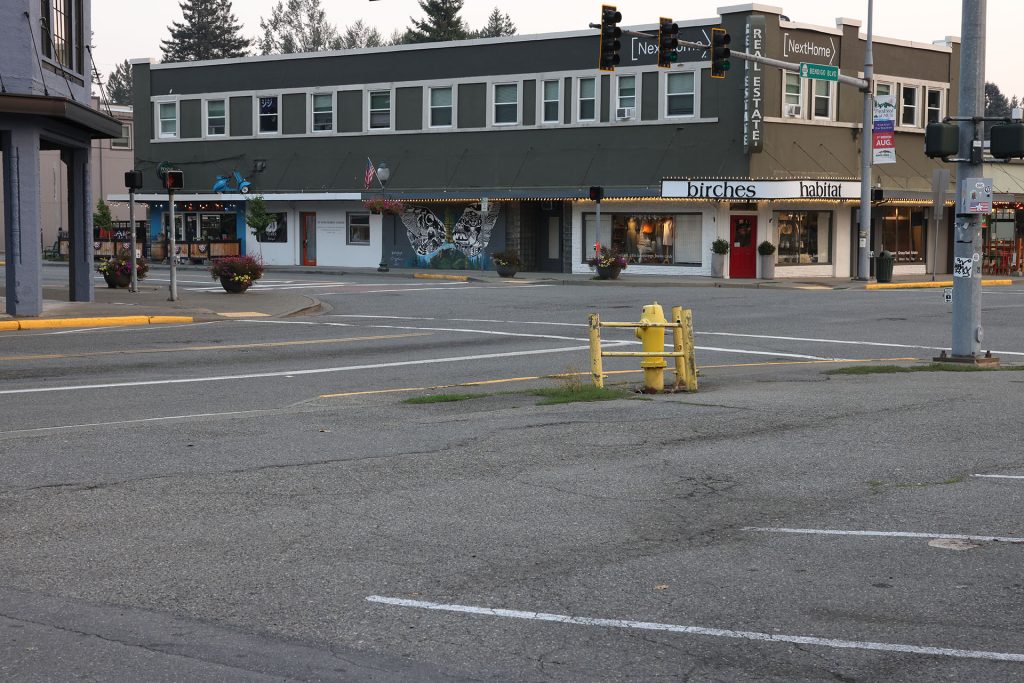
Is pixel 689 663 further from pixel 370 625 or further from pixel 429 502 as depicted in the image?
pixel 429 502

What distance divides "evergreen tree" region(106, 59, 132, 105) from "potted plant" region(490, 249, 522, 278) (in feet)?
373

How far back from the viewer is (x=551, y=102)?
1895 inches

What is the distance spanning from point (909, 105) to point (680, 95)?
32.5ft

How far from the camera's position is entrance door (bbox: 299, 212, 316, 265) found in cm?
5462

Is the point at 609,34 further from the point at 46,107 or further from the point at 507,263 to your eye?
the point at 507,263

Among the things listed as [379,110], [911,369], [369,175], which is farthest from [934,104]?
[911,369]

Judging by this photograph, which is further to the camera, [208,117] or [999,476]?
[208,117]

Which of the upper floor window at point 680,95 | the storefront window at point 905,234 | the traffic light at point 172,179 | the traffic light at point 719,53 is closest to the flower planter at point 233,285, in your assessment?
the traffic light at point 172,179

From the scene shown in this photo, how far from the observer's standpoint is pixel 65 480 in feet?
29.3

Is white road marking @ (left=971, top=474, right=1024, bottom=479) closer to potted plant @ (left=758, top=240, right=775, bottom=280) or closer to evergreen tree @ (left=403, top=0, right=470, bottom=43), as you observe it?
potted plant @ (left=758, top=240, right=775, bottom=280)

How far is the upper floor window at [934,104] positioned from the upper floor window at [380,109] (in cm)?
2186

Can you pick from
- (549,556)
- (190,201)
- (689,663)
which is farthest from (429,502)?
(190,201)

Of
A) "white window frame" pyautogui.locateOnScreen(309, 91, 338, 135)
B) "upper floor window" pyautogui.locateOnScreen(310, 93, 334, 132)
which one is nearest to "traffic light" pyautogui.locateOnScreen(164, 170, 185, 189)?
"white window frame" pyautogui.locateOnScreen(309, 91, 338, 135)

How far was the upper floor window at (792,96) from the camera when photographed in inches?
1756
